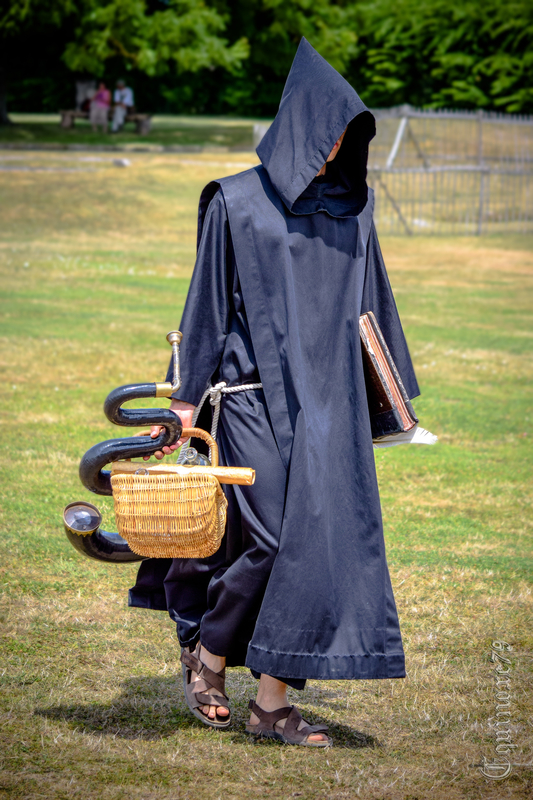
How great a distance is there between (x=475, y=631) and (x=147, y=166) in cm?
2088

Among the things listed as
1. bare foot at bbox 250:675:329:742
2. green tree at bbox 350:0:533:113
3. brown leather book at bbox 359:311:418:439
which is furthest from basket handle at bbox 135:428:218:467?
green tree at bbox 350:0:533:113

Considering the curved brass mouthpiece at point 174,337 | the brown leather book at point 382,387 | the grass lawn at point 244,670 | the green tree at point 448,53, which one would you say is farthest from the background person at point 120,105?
the curved brass mouthpiece at point 174,337

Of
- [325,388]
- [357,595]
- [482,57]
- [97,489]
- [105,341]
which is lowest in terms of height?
[105,341]

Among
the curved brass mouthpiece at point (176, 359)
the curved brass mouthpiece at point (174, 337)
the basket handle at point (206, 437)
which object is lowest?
the basket handle at point (206, 437)

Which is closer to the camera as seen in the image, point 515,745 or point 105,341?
point 515,745

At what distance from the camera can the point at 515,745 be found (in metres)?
3.13

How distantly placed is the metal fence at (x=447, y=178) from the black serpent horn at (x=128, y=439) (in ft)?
55.4

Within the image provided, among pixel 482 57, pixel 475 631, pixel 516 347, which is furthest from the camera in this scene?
pixel 482 57

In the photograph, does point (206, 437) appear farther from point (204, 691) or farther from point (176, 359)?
point (204, 691)

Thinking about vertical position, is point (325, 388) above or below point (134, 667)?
above

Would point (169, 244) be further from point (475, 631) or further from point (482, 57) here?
point (482, 57)

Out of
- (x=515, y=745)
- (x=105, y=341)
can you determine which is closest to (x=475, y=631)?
(x=515, y=745)

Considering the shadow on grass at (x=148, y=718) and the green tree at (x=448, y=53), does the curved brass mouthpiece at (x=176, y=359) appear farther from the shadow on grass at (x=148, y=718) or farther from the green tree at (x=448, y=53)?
the green tree at (x=448, y=53)

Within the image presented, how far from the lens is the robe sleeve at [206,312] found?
3053 millimetres
